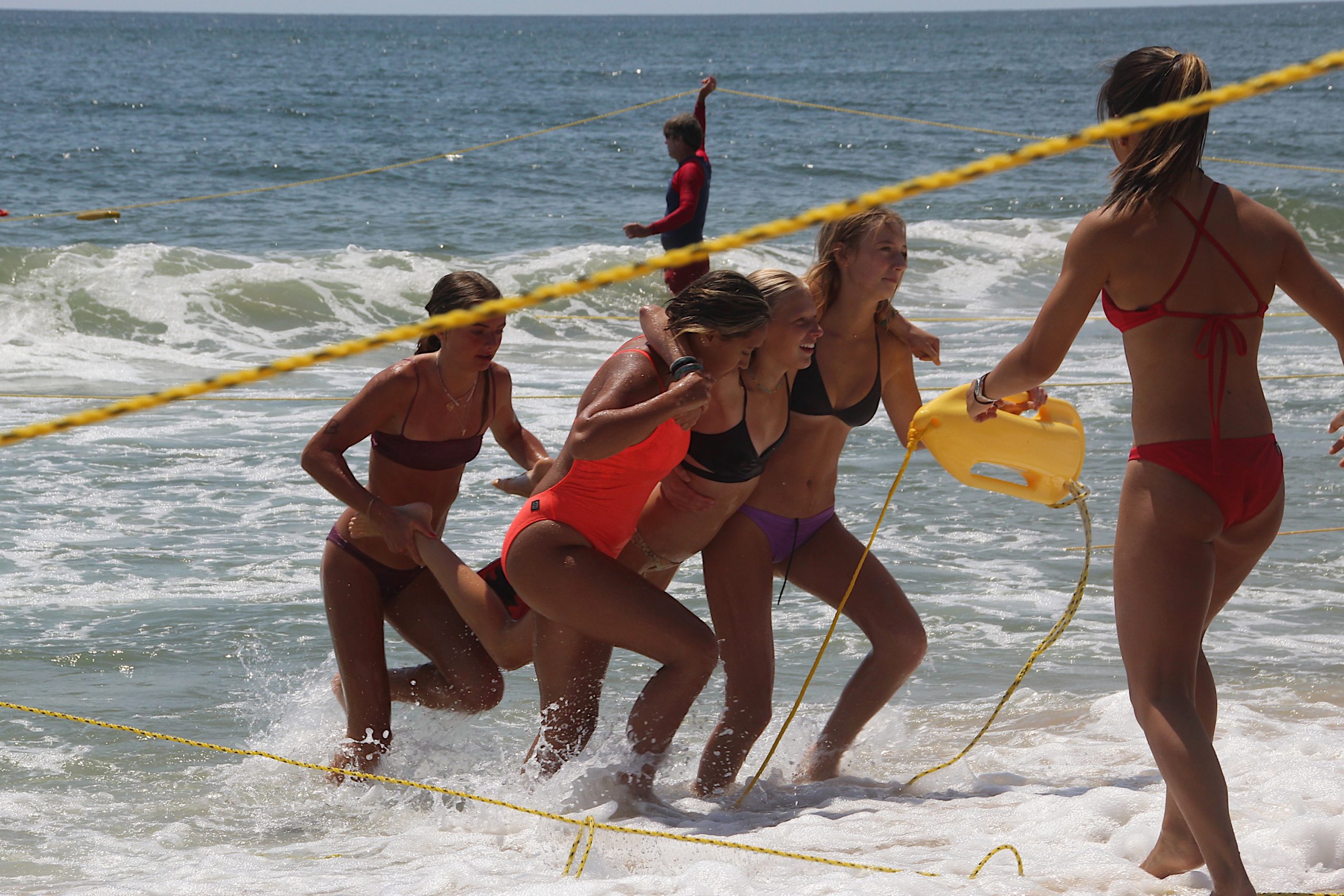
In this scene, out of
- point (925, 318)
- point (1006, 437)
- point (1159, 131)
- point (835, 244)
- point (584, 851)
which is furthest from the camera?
point (925, 318)

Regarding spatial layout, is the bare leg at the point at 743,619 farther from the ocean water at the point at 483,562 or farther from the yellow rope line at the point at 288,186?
the yellow rope line at the point at 288,186

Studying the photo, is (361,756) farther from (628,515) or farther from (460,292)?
(460,292)

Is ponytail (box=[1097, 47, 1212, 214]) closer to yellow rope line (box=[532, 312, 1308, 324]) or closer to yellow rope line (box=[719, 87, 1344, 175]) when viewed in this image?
yellow rope line (box=[719, 87, 1344, 175])

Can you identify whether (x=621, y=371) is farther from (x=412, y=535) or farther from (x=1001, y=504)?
(x=1001, y=504)

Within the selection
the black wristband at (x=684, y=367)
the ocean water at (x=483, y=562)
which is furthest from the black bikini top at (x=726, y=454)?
the ocean water at (x=483, y=562)

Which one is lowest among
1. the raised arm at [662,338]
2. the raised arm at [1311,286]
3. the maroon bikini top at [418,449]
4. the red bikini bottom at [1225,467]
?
the maroon bikini top at [418,449]

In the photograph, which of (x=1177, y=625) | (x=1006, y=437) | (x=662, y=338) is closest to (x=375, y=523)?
(x=662, y=338)

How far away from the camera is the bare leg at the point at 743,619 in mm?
3742

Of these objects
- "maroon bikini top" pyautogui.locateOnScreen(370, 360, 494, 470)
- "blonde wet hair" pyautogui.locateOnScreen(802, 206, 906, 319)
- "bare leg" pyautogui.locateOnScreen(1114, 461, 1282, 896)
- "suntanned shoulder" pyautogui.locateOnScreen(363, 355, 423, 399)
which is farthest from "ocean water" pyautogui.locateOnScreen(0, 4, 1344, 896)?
"blonde wet hair" pyautogui.locateOnScreen(802, 206, 906, 319)

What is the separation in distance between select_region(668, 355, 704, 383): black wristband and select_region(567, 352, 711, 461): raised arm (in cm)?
2

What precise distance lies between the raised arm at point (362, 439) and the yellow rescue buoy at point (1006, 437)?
4.81 feet

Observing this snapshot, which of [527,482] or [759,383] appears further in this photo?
[527,482]

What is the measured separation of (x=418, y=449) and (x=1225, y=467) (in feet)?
7.44

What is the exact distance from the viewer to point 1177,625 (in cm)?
262
